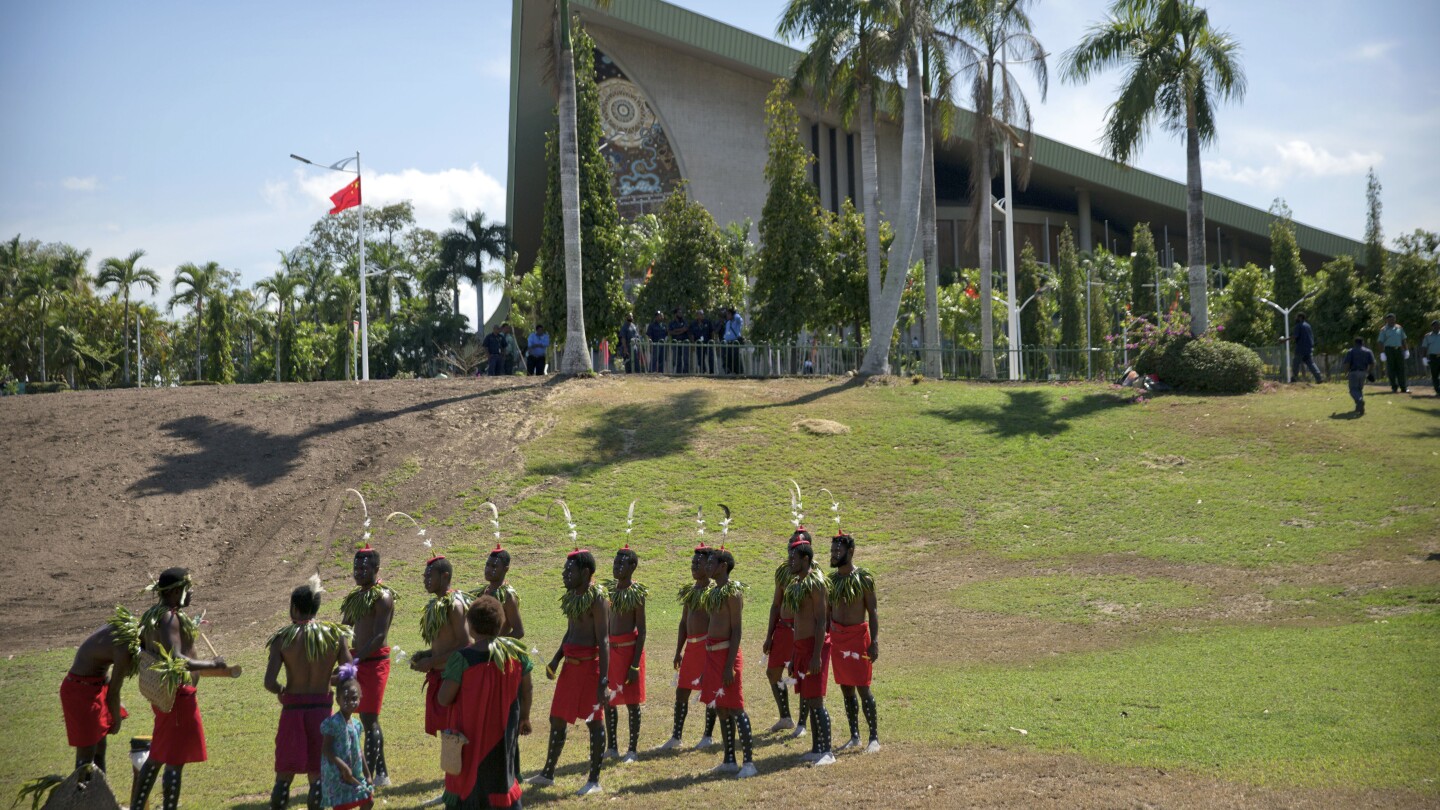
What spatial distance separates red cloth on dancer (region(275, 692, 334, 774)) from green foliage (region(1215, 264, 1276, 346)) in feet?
139

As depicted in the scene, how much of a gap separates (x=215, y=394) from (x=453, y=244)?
1272 inches

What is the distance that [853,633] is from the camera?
30.2 feet

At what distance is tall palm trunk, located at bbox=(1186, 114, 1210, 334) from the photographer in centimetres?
2880

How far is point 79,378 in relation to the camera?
53062 millimetres

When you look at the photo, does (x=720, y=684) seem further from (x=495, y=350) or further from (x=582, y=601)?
(x=495, y=350)

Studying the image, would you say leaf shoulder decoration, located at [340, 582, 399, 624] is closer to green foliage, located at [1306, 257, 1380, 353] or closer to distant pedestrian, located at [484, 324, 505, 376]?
distant pedestrian, located at [484, 324, 505, 376]

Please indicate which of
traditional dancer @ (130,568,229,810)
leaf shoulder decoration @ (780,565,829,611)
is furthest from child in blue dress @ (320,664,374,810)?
leaf shoulder decoration @ (780,565,829,611)

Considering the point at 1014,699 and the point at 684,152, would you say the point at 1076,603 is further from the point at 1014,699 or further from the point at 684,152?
the point at 684,152

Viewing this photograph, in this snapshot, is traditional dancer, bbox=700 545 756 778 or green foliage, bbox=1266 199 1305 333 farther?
green foliage, bbox=1266 199 1305 333

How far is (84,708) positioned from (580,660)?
334 centimetres

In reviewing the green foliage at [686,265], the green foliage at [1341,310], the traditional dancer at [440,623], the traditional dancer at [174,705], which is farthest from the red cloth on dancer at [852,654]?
the green foliage at [1341,310]

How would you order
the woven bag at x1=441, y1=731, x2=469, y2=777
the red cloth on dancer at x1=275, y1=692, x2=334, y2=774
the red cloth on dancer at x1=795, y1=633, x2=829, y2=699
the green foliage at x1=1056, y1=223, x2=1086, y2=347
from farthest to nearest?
the green foliage at x1=1056, y1=223, x2=1086, y2=347
the red cloth on dancer at x1=795, y1=633, x2=829, y2=699
the red cloth on dancer at x1=275, y1=692, x2=334, y2=774
the woven bag at x1=441, y1=731, x2=469, y2=777

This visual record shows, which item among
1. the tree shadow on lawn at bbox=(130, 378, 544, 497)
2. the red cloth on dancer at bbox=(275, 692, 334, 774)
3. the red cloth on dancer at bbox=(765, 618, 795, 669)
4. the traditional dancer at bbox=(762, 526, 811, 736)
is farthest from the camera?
the tree shadow on lawn at bbox=(130, 378, 544, 497)

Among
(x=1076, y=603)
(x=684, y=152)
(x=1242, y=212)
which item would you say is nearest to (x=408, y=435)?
(x=1076, y=603)
